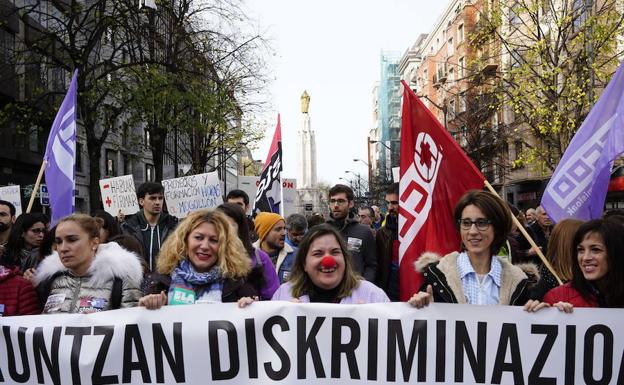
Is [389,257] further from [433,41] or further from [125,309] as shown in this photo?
[433,41]

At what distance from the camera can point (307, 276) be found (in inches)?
144

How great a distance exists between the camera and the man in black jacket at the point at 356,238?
614 cm

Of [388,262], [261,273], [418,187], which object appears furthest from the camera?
[388,262]

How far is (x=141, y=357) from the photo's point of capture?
3.55 metres

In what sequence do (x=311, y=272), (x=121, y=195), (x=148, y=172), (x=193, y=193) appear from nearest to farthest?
(x=311, y=272) → (x=193, y=193) → (x=121, y=195) → (x=148, y=172)

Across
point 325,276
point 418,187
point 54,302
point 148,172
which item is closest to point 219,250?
point 325,276

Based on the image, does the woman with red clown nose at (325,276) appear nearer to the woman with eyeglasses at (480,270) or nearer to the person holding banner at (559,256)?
the woman with eyeglasses at (480,270)

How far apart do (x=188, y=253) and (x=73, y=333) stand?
2.52 feet

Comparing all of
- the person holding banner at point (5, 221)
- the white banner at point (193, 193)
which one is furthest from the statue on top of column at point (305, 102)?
the person holding banner at point (5, 221)

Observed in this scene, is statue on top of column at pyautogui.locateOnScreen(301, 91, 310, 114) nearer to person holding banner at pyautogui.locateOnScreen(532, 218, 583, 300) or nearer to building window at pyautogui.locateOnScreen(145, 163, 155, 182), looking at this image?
building window at pyautogui.locateOnScreen(145, 163, 155, 182)

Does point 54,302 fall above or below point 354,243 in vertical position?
below

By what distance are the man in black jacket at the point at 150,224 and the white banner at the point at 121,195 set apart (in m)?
6.35

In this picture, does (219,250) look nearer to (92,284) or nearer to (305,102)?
(92,284)

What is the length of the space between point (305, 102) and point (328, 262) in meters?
109
